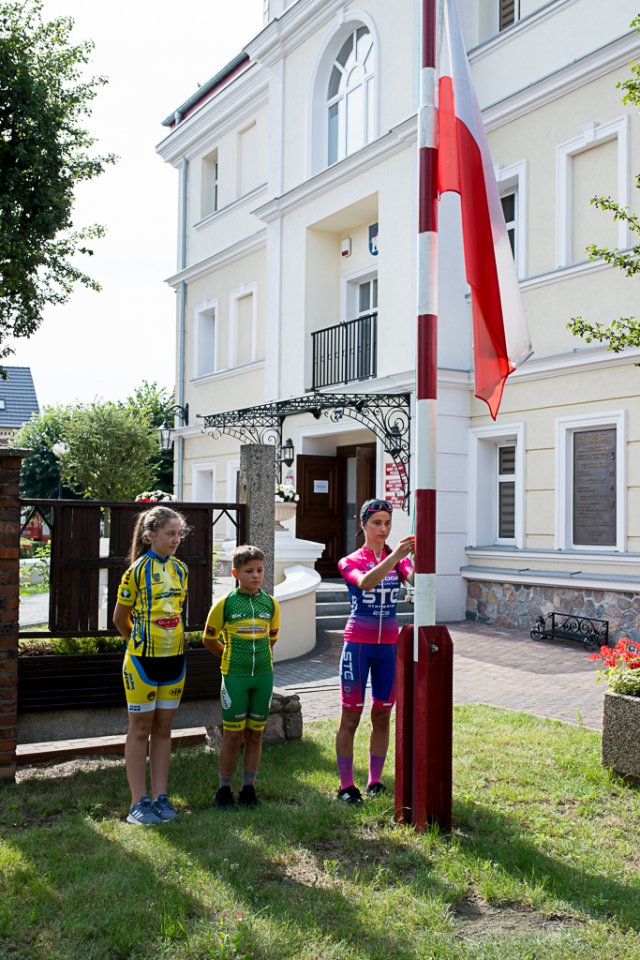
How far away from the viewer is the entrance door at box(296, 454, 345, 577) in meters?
17.5

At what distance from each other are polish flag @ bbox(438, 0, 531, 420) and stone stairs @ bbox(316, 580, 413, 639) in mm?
7988

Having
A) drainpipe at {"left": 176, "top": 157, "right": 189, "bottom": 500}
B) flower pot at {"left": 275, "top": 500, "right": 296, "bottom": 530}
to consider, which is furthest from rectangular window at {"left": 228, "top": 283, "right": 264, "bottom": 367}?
flower pot at {"left": 275, "top": 500, "right": 296, "bottom": 530}

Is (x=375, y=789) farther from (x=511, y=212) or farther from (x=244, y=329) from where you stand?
(x=244, y=329)

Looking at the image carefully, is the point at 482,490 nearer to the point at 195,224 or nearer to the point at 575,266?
the point at 575,266

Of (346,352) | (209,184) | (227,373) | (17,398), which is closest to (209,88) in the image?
(209,184)

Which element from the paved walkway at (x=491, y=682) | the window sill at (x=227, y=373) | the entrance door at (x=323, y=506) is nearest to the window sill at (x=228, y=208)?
the window sill at (x=227, y=373)

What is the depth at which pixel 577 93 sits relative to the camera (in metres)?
12.4

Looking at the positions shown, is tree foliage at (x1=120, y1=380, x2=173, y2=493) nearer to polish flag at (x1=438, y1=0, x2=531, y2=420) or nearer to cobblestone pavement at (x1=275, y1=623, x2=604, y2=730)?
cobblestone pavement at (x1=275, y1=623, x2=604, y2=730)

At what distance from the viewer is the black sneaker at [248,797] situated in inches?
197

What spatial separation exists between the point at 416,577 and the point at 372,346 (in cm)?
1189

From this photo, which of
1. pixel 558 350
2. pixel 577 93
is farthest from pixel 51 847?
pixel 577 93

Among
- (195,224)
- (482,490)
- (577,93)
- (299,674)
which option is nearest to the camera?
(299,674)

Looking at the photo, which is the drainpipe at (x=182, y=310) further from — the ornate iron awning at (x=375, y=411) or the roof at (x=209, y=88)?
the ornate iron awning at (x=375, y=411)

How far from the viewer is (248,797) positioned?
503cm
